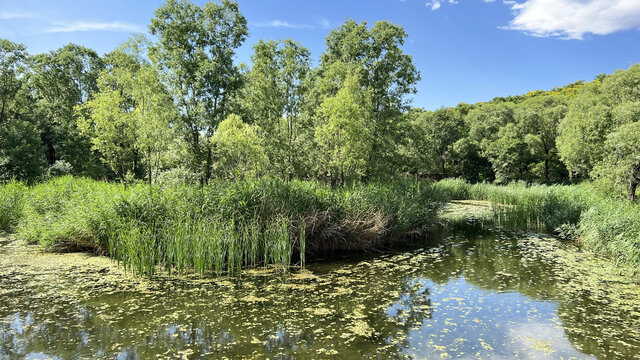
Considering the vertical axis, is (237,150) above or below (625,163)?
above

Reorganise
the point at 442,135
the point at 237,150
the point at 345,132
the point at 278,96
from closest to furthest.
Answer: the point at 345,132, the point at 237,150, the point at 278,96, the point at 442,135

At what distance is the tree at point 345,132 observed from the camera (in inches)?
561

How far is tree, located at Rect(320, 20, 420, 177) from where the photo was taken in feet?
60.4

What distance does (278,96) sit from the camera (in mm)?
17469

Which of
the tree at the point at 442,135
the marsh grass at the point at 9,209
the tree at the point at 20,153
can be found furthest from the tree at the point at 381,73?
the tree at the point at 442,135

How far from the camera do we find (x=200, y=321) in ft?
19.3

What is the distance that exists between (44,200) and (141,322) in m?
8.56

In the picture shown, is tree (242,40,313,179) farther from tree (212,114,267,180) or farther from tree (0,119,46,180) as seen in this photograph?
tree (0,119,46,180)

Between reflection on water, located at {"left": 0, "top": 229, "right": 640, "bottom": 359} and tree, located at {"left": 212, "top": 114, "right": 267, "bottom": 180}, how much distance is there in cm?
733

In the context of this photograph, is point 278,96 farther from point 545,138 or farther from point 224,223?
point 545,138

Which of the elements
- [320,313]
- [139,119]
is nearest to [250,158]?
[139,119]

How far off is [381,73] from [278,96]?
6101 millimetres

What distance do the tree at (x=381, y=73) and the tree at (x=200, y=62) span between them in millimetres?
5290

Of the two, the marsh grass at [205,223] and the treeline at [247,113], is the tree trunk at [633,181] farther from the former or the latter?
the marsh grass at [205,223]
